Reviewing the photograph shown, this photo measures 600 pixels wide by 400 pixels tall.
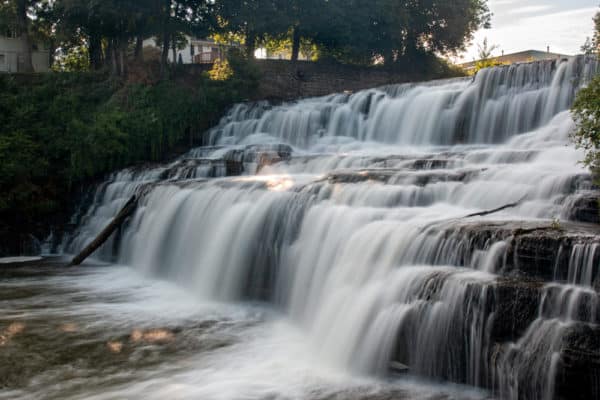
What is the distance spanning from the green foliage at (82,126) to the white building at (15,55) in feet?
53.4

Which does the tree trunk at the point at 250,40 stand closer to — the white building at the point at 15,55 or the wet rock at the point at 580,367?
the white building at the point at 15,55

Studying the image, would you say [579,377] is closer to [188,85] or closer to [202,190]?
[202,190]

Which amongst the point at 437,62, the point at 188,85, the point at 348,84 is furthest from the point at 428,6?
the point at 188,85

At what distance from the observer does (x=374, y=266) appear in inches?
367

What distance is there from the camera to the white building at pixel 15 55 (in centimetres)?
4431

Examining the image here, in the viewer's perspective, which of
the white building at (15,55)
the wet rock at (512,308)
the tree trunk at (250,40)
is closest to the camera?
the wet rock at (512,308)

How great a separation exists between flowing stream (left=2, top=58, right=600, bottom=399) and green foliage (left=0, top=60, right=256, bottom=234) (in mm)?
1688

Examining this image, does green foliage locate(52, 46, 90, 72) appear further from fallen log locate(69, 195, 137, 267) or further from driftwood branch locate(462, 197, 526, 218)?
driftwood branch locate(462, 197, 526, 218)

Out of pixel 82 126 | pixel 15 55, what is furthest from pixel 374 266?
pixel 15 55


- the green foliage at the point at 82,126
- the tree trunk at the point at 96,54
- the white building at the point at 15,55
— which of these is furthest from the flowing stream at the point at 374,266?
the white building at the point at 15,55

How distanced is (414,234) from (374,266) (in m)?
0.76

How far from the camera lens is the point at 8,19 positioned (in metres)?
36.5

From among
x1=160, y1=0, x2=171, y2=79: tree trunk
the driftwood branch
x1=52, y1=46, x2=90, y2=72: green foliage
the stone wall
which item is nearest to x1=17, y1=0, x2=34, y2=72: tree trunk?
x1=52, y1=46, x2=90, y2=72: green foliage

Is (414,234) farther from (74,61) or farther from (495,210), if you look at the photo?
(74,61)
